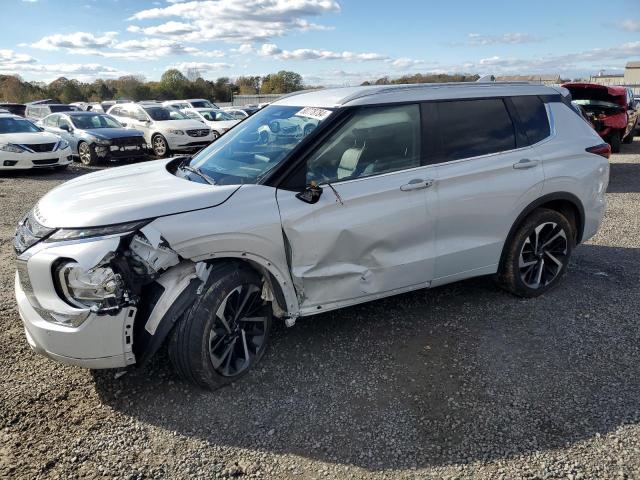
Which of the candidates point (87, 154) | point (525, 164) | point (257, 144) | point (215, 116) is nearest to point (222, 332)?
point (257, 144)

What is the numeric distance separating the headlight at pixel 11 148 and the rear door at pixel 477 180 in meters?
11.9

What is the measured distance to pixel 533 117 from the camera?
4430mm

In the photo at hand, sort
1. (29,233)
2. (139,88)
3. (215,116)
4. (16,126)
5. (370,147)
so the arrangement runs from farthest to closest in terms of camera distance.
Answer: (139,88), (215,116), (16,126), (370,147), (29,233)

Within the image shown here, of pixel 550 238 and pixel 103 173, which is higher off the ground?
pixel 103 173

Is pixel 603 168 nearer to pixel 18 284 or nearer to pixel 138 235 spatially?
pixel 138 235

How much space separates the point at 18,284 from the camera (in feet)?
10.3

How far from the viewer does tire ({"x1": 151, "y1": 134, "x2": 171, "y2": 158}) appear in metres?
16.2

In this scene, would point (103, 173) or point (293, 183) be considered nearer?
point (293, 183)

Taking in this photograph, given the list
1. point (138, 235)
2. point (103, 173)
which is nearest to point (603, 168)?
point (138, 235)

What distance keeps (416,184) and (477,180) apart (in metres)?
0.63

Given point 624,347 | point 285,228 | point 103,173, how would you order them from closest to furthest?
point 285,228, point 624,347, point 103,173

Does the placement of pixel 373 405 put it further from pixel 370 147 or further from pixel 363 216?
pixel 370 147

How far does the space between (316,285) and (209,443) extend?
1.18 meters

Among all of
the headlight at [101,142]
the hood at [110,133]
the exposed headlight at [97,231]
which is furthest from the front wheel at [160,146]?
the exposed headlight at [97,231]
